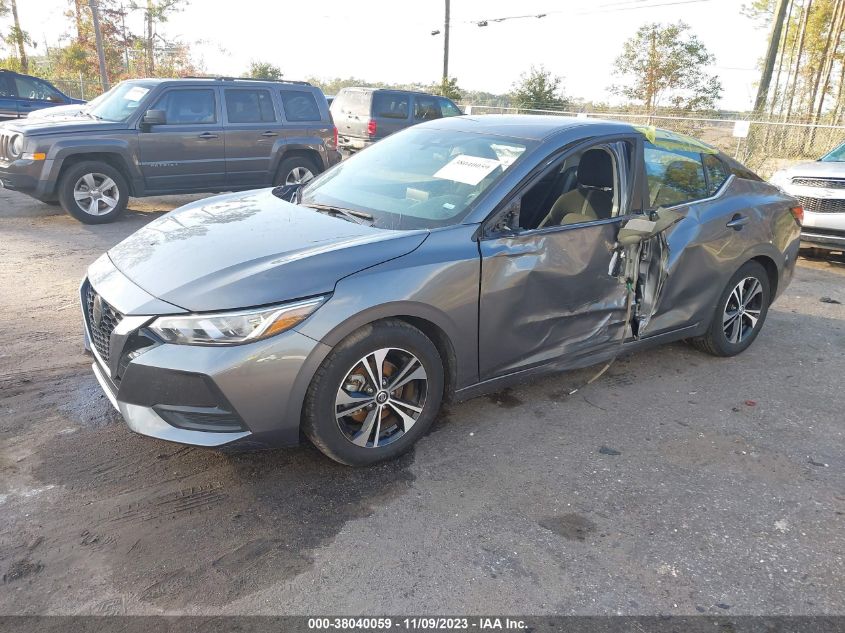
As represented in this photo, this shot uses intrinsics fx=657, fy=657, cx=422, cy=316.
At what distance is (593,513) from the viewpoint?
9.95 feet

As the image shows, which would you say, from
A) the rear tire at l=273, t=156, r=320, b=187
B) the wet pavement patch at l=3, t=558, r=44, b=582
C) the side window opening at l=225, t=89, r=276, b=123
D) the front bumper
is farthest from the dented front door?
the side window opening at l=225, t=89, r=276, b=123

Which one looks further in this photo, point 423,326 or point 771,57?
point 771,57

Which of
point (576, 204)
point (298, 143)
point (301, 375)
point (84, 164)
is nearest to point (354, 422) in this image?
point (301, 375)

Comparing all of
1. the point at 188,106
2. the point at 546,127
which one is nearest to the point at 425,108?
the point at 188,106

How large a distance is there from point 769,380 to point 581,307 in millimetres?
1821

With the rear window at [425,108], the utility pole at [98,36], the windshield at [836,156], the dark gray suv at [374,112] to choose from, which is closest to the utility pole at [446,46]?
→ the utility pole at [98,36]

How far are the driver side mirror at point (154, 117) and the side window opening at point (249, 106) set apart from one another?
42.3 inches

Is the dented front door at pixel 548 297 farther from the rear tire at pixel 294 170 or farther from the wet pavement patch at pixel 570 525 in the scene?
the rear tire at pixel 294 170

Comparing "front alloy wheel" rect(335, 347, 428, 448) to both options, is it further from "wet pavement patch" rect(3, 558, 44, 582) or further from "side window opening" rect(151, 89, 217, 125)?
"side window opening" rect(151, 89, 217, 125)

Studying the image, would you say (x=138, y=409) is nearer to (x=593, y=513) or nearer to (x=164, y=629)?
(x=164, y=629)

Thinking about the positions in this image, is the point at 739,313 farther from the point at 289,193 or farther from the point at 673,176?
the point at 289,193

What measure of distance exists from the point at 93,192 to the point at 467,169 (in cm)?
681

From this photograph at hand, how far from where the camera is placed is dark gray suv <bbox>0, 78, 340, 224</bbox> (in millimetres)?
8398

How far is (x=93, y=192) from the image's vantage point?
8727 millimetres
